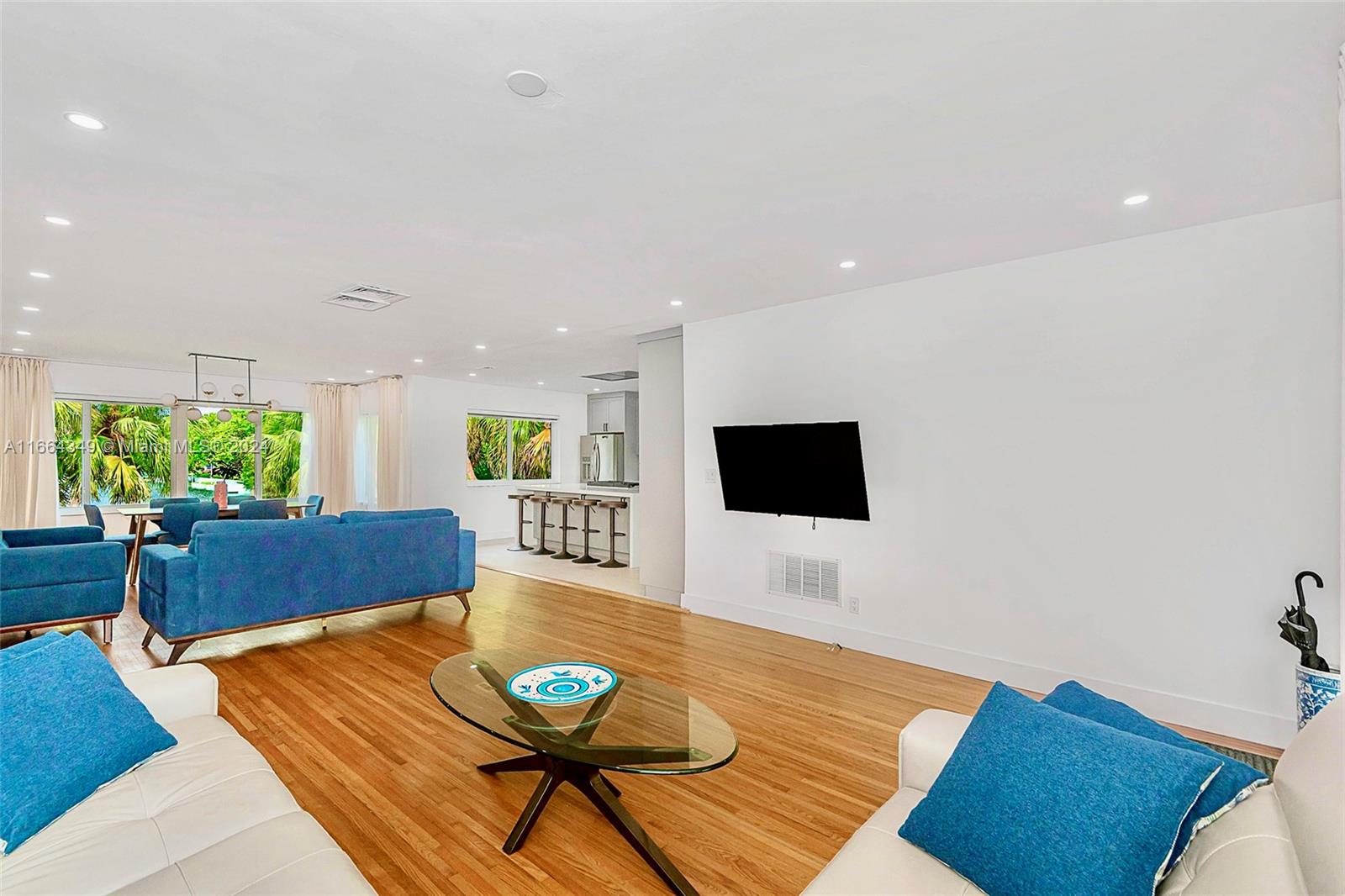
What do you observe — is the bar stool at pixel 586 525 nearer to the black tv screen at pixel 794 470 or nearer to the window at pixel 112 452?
the black tv screen at pixel 794 470

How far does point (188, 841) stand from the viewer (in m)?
1.50

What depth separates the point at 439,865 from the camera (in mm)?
2123

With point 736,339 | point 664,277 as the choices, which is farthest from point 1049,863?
point 736,339

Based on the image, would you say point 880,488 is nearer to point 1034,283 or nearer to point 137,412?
point 1034,283

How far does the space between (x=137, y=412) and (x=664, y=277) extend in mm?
8575

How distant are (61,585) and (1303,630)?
280 inches

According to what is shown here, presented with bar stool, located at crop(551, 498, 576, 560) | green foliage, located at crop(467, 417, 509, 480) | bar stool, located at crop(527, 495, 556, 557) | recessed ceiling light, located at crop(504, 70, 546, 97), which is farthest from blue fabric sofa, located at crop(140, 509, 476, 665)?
green foliage, located at crop(467, 417, 509, 480)

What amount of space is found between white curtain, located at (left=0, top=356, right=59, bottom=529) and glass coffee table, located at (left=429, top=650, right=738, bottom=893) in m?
8.19

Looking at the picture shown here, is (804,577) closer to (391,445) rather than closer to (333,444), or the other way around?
(391,445)

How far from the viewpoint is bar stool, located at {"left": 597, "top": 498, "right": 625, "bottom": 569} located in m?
7.91

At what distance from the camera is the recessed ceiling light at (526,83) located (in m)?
1.97

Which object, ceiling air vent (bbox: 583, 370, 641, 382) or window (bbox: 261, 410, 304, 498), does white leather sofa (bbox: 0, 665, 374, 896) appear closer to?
ceiling air vent (bbox: 583, 370, 641, 382)

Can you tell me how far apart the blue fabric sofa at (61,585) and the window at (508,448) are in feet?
18.4

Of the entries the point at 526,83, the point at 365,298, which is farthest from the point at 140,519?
the point at 526,83
